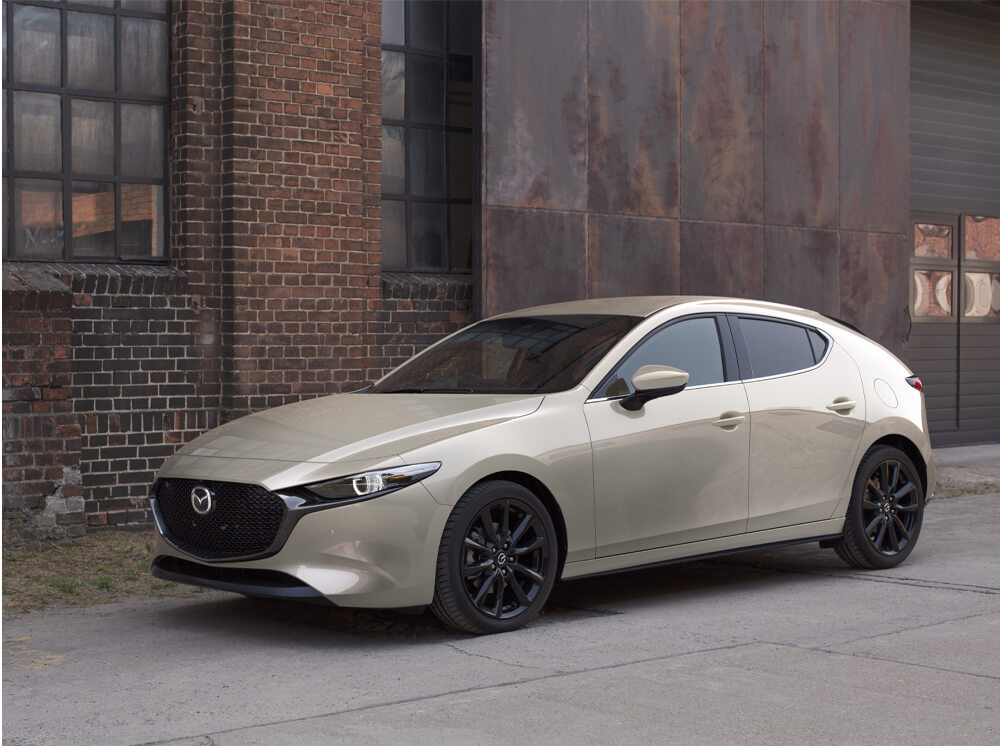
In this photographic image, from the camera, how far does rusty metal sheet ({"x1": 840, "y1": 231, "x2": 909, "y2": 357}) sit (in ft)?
49.0

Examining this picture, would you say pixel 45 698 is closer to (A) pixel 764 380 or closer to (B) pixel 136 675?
(B) pixel 136 675

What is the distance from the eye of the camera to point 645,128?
13195 millimetres

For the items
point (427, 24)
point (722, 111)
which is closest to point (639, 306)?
point (427, 24)

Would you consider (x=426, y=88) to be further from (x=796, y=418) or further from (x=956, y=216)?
(x=956, y=216)

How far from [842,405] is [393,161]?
5385 millimetres

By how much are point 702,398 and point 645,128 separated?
604cm

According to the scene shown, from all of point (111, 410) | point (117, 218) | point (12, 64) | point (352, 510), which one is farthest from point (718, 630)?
point (12, 64)

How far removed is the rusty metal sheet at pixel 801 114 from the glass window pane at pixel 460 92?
10.8ft

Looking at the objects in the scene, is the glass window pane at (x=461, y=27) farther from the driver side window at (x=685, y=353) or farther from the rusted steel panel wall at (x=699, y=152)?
the driver side window at (x=685, y=353)

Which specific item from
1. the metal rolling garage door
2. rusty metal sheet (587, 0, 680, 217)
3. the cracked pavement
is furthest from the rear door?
A: the metal rolling garage door

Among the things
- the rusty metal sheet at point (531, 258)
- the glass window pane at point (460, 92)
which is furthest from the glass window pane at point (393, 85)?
the rusty metal sheet at point (531, 258)

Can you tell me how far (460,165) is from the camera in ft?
41.8

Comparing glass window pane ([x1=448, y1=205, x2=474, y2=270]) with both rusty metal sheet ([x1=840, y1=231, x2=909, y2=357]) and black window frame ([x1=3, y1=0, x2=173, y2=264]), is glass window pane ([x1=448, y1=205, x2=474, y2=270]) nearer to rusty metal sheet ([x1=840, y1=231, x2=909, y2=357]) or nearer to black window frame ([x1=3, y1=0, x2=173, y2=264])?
black window frame ([x1=3, y1=0, x2=173, y2=264])

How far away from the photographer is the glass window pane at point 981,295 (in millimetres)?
18328
